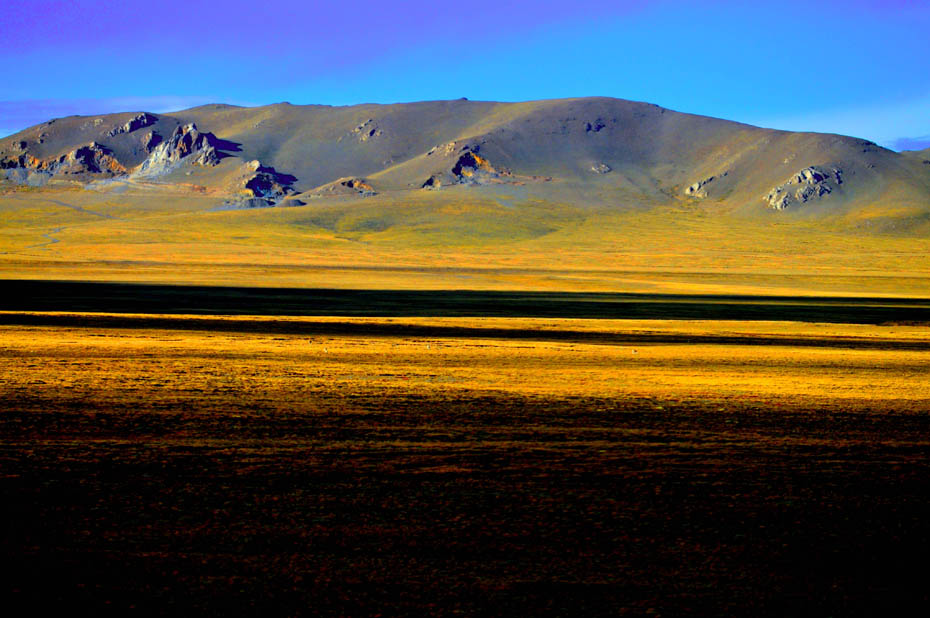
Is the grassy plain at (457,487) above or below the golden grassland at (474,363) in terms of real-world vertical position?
above

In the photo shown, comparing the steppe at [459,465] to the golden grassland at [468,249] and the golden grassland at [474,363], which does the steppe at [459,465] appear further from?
the golden grassland at [468,249]

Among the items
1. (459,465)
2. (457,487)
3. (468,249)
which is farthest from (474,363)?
(468,249)

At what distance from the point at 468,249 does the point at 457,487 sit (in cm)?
12393

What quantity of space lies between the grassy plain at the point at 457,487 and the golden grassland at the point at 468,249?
3939cm

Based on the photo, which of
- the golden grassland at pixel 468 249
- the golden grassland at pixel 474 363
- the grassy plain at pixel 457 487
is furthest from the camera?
the golden grassland at pixel 468 249

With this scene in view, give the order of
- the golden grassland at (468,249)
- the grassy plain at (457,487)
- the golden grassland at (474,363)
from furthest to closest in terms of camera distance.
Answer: the golden grassland at (468,249)
the golden grassland at (474,363)
the grassy plain at (457,487)

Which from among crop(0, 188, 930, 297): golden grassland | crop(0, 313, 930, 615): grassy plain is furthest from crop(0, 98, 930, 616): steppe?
crop(0, 188, 930, 297): golden grassland

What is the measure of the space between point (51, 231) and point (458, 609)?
157915 mm

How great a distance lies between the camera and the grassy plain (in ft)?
21.2

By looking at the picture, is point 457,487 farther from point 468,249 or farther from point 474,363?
point 468,249

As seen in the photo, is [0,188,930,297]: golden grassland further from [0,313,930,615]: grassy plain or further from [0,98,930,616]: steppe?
[0,313,930,615]: grassy plain

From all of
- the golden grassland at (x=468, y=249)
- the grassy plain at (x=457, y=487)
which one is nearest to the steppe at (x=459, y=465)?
the grassy plain at (x=457, y=487)

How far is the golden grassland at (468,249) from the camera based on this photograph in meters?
63.7

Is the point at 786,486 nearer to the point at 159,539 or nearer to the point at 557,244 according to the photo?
the point at 159,539
